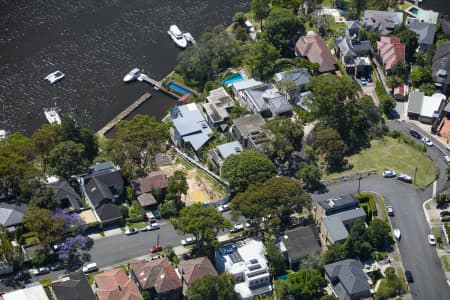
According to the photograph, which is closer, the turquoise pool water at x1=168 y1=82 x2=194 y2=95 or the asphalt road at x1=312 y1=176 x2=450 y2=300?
the asphalt road at x1=312 y1=176 x2=450 y2=300

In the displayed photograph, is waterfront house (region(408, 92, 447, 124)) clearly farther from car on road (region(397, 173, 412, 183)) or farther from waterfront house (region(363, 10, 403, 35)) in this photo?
waterfront house (region(363, 10, 403, 35))

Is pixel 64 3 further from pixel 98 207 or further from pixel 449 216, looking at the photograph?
pixel 449 216

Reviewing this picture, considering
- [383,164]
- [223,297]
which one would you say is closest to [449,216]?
[383,164]

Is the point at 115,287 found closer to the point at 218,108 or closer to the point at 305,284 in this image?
the point at 305,284

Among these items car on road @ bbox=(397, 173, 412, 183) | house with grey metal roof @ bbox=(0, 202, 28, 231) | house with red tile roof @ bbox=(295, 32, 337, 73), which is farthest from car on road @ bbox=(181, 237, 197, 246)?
house with red tile roof @ bbox=(295, 32, 337, 73)

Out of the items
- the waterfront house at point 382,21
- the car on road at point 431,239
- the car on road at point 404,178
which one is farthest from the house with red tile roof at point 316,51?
the car on road at point 431,239

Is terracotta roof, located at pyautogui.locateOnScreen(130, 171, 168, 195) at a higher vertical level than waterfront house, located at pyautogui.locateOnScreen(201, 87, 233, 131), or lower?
lower

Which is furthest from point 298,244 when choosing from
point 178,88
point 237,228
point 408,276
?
point 178,88
